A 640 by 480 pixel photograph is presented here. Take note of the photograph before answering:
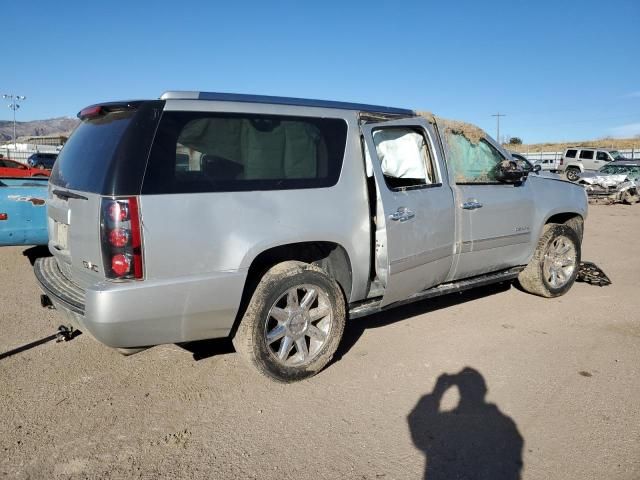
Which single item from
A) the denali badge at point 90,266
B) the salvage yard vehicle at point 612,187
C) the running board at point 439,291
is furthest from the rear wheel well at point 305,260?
the salvage yard vehicle at point 612,187

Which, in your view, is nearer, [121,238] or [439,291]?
[121,238]

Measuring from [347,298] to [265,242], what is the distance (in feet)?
3.17

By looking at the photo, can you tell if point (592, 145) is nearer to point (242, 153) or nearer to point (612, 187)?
point (612, 187)

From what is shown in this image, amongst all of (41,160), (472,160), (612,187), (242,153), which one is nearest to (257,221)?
(242,153)

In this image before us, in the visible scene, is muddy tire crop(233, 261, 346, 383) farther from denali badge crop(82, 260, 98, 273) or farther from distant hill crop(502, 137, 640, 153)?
distant hill crop(502, 137, 640, 153)

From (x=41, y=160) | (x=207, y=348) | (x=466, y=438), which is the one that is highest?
(x=41, y=160)

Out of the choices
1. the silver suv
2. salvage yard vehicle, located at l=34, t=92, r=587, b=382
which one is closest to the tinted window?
salvage yard vehicle, located at l=34, t=92, r=587, b=382

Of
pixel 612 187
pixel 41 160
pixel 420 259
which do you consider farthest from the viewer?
pixel 41 160

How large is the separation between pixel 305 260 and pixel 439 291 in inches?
54.0

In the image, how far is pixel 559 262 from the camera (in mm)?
5832

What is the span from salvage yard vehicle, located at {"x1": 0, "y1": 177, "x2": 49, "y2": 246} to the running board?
14.8ft

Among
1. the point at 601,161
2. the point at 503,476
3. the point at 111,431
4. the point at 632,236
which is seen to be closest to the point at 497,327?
the point at 503,476

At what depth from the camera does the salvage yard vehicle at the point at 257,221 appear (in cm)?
294

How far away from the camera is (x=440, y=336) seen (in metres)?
4.61
